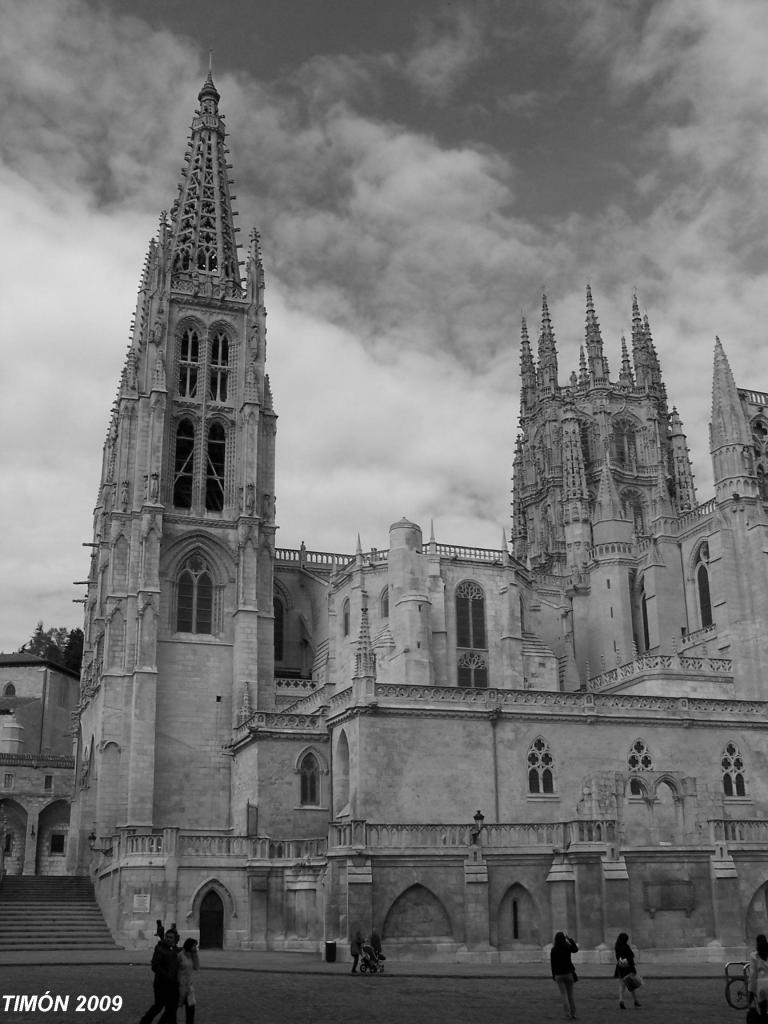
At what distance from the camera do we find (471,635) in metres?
57.0

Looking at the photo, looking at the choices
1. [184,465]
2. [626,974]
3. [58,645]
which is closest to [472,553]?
[184,465]

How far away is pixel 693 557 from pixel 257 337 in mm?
25636

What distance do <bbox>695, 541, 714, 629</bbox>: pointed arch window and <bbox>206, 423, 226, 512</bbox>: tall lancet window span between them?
24.7 metres

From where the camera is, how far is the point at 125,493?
55.7 metres

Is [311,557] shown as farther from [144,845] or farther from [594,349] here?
[594,349]

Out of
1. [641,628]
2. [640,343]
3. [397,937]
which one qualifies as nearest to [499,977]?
[397,937]

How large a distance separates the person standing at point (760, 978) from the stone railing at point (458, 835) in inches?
751

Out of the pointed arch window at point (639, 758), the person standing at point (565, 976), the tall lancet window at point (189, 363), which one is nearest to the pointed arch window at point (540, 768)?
the pointed arch window at point (639, 758)

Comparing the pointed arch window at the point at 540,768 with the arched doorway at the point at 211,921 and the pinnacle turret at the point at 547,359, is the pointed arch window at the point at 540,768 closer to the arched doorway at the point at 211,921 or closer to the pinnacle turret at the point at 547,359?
the arched doorway at the point at 211,921

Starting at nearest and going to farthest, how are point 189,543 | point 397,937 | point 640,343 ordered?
point 397,937, point 189,543, point 640,343

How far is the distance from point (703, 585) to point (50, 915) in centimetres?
3482

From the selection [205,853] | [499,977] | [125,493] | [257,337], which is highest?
[257,337]

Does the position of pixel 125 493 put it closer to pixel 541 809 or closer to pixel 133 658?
pixel 133 658

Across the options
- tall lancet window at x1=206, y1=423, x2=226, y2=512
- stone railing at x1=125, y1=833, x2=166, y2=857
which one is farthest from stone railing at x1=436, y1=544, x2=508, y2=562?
stone railing at x1=125, y1=833, x2=166, y2=857
